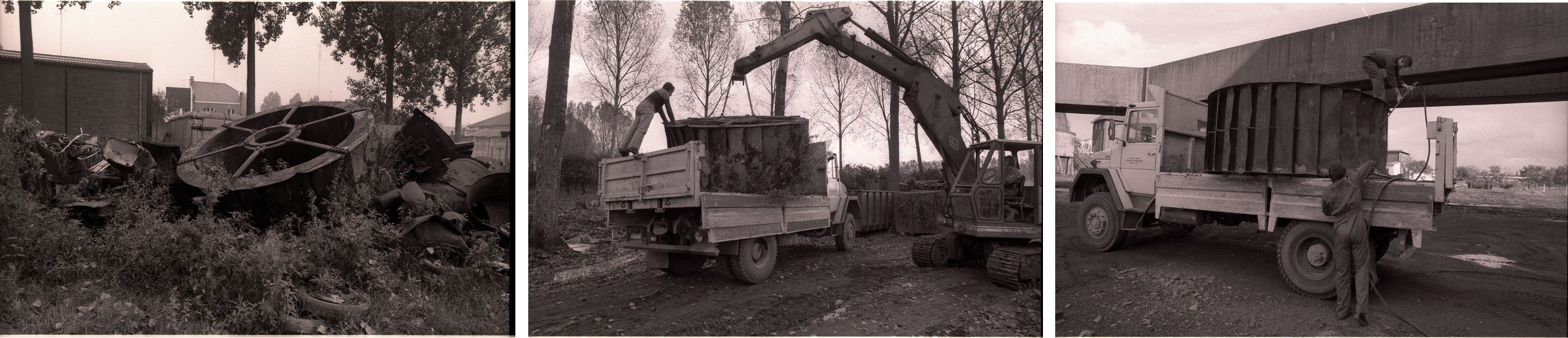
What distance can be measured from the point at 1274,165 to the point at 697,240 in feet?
13.8

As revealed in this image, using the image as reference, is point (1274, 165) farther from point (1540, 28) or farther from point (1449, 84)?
point (1540, 28)

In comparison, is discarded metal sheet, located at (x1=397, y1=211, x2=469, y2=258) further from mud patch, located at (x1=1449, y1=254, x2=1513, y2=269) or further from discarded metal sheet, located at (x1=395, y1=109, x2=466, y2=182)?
mud patch, located at (x1=1449, y1=254, x2=1513, y2=269)

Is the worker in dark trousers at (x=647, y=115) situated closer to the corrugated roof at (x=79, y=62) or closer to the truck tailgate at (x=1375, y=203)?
the corrugated roof at (x=79, y=62)

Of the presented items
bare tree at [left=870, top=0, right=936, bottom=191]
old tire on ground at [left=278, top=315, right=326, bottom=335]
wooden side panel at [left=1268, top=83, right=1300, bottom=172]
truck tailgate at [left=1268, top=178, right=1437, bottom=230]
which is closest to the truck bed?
truck tailgate at [left=1268, top=178, right=1437, bottom=230]

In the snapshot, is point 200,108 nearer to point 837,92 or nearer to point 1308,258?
point 837,92

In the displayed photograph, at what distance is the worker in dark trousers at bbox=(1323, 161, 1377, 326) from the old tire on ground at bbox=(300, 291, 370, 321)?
642 cm

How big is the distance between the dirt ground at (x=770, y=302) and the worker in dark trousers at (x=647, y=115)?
2.93ft

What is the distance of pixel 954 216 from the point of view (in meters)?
6.47

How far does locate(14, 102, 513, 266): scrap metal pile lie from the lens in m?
5.42

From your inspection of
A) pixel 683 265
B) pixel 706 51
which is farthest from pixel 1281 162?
pixel 683 265

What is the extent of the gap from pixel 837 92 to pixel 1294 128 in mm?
3243

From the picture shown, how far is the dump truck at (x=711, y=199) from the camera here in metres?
5.38

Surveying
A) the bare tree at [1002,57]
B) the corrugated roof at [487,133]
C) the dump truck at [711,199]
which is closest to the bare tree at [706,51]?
the dump truck at [711,199]

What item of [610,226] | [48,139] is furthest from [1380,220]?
[48,139]
